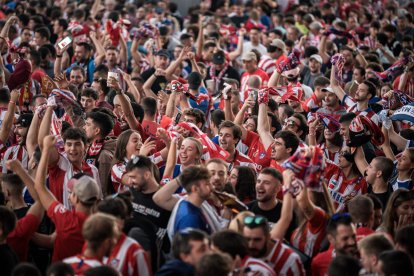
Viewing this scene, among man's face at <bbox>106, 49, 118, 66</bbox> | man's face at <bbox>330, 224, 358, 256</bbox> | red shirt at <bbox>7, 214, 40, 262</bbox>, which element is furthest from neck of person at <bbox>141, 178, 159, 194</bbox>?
→ man's face at <bbox>106, 49, 118, 66</bbox>

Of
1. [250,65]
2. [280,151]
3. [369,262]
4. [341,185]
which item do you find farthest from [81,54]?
[369,262]

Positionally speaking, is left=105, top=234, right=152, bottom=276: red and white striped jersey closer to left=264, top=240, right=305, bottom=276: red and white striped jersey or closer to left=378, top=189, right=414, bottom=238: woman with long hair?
left=264, top=240, right=305, bottom=276: red and white striped jersey

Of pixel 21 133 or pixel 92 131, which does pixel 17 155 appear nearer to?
pixel 21 133

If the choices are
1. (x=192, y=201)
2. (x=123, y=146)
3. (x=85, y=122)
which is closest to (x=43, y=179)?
(x=192, y=201)

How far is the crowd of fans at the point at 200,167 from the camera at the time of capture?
6816mm

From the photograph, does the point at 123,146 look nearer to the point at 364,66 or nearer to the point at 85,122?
the point at 85,122

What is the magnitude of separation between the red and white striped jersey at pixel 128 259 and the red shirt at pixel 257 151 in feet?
13.0

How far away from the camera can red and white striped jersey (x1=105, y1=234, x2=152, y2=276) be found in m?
6.77

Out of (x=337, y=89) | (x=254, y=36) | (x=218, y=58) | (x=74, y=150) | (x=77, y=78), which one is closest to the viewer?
(x=74, y=150)

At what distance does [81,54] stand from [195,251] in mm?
9780

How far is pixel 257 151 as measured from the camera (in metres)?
11.0

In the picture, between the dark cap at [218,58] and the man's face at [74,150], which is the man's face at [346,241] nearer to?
the man's face at [74,150]

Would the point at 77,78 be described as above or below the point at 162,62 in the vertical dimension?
above

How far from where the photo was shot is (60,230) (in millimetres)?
7359
